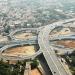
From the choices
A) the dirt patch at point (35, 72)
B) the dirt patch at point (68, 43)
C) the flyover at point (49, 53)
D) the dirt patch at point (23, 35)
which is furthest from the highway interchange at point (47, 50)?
the dirt patch at point (35, 72)

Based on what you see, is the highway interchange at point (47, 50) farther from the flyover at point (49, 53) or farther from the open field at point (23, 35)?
the open field at point (23, 35)

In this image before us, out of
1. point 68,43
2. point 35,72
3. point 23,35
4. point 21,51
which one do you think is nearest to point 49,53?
point 21,51

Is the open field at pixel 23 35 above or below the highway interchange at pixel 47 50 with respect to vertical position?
below

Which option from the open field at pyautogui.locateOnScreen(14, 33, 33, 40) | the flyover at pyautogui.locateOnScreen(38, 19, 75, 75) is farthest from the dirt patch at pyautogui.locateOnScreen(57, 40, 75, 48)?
the open field at pyautogui.locateOnScreen(14, 33, 33, 40)

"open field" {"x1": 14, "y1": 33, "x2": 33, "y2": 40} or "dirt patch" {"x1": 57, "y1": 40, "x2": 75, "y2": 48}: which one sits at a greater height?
"dirt patch" {"x1": 57, "y1": 40, "x2": 75, "y2": 48}

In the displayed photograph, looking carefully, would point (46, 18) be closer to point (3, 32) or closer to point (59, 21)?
point (59, 21)

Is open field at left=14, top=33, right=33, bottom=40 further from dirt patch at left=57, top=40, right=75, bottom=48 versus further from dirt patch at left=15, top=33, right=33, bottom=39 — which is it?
dirt patch at left=57, top=40, right=75, bottom=48

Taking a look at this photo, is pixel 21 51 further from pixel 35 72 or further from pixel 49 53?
pixel 35 72

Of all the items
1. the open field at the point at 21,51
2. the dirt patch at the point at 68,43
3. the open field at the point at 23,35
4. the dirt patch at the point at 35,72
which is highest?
the dirt patch at the point at 35,72

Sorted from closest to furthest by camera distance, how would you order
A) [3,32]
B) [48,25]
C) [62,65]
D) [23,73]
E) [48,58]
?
[23,73] < [62,65] < [48,58] < [3,32] < [48,25]

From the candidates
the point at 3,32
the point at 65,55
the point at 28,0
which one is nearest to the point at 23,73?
the point at 65,55

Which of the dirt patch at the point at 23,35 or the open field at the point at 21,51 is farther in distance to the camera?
the dirt patch at the point at 23,35
